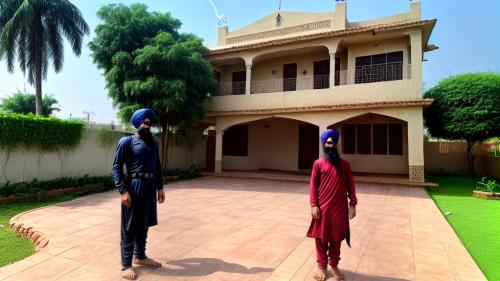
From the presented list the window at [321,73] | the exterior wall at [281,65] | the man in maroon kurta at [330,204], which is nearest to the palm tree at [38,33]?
the exterior wall at [281,65]

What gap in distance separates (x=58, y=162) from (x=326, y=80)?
10616mm

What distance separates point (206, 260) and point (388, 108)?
9.25 meters

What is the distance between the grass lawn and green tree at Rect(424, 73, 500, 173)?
7.19 feet

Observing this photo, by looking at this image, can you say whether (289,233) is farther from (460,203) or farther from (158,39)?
(158,39)

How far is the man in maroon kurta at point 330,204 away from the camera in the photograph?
3066 mm

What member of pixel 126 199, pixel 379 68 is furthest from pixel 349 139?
pixel 126 199

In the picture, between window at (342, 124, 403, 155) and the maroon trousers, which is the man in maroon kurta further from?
window at (342, 124, 403, 155)

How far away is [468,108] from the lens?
35.3ft

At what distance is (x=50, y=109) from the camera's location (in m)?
28.9

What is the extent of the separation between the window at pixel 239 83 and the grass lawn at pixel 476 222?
30.3 feet

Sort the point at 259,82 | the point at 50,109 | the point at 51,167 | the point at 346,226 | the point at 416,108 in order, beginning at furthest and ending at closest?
the point at 50,109 < the point at 259,82 < the point at 416,108 < the point at 51,167 < the point at 346,226

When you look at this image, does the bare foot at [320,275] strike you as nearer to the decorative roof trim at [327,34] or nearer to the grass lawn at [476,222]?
the grass lawn at [476,222]

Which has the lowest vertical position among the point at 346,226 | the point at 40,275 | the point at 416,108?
the point at 40,275

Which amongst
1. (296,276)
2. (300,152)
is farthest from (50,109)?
(296,276)
